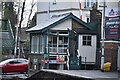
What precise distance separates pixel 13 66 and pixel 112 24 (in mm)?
9803

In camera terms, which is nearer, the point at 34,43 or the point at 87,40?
the point at 87,40

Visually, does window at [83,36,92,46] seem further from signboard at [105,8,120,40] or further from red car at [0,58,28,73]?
red car at [0,58,28,73]

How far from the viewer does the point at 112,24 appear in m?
20.3

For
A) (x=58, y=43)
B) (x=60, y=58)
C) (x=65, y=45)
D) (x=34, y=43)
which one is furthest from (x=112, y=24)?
(x=34, y=43)

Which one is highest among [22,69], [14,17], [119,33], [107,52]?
[14,17]

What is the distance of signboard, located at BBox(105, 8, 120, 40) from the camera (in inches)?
785

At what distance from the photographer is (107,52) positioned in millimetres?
20703

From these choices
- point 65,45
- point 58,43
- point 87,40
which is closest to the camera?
point 87,40

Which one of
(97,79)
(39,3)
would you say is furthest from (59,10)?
(97,79)

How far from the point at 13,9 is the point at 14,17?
1.22 metres

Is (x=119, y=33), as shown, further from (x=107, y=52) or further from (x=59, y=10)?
(x=59, y=10)

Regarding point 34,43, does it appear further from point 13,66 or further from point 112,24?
point 112,24

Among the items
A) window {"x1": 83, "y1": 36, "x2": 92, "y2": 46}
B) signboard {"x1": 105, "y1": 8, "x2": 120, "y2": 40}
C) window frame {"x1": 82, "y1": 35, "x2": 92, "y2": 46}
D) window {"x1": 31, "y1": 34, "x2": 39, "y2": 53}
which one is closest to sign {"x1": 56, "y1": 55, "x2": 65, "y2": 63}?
window frame {"x1": 82, "y1": 35, "x2": 92, "y2": 46}

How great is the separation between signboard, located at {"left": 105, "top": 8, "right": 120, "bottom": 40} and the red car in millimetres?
8784
